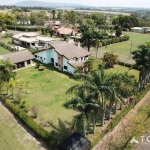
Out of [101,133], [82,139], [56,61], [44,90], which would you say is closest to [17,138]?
[82,139]

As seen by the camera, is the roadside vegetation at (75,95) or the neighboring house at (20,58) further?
the neighboring house at (20,58)

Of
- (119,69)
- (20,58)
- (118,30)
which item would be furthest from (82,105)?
(118,30)

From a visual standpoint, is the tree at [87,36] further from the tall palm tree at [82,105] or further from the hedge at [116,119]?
the tall palm tree at [82,105]

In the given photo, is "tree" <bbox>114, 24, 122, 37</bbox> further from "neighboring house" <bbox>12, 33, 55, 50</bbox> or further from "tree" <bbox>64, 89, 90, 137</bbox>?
"tree" <bbox>64, 89, 90, 137</bbox>

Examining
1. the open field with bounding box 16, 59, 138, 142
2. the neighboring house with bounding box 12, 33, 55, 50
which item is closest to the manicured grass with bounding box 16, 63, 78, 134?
the open field with bounding box 16, 59, 138, 142

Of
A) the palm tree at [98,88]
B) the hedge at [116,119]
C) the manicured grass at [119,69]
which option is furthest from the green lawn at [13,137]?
the manicured grass at [119,69]
